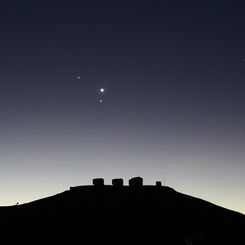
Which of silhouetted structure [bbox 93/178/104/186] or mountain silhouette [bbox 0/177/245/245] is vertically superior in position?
silhouetted structure [bbox 93/178/104/186]

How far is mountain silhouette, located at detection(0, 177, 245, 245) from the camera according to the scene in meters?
23.0

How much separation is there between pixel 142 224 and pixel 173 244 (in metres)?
2.40

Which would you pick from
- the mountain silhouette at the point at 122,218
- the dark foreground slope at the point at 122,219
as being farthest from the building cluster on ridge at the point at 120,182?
the dark foreground slope at the point at 122,219

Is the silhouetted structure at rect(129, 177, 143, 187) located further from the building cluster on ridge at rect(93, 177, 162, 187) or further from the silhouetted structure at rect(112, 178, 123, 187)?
the silhouetted structure at rect(112, 178, 123, 187)

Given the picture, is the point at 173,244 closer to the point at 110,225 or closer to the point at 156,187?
the point at 110,225

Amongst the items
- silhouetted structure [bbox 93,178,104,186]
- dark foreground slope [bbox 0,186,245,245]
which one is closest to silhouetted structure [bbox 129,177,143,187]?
dark foreground slope [bbox 0,186,245,245]

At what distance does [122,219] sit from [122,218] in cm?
14

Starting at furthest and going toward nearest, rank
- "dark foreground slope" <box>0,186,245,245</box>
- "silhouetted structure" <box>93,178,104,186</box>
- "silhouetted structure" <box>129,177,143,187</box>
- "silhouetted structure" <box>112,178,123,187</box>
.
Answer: "silhouetted structure" <box>93,178,104,186</box>
"silhouetted structure" <box>129,177,143,187</box>
"silhouetted structure" <box>112,178,123,187</box>
"dark foreground slope" <box>0,186,245,245</box>

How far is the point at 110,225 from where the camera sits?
24.0m

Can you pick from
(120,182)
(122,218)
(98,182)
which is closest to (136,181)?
(120,182)

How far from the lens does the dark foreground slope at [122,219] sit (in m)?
23.0

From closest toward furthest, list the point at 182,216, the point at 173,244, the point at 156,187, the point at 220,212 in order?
the point at 173,244 → the point at 182,216 → the point at 220,212 → the point at 156,187

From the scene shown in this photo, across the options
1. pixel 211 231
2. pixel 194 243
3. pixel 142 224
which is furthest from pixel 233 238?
pixel 142 224

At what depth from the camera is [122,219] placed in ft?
81.1
